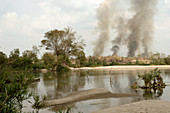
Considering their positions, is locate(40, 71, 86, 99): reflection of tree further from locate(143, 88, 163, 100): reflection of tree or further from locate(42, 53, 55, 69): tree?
locate(42, 53, 55, 69): tree

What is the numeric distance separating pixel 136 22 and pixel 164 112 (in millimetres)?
129192

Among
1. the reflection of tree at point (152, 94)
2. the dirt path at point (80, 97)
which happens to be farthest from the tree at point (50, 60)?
the reflection of tree at point (152, 94)

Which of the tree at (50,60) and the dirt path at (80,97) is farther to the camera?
the tree at (50,60)

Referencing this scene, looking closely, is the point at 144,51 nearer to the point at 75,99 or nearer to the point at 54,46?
the point at 54,46

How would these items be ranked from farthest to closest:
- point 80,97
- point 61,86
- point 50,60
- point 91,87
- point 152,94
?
point 50,60, point 61,86, point 91,87, point 152,94, point 80,97

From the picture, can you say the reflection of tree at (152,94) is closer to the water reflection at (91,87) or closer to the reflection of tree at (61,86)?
the water reflection at (91,87)

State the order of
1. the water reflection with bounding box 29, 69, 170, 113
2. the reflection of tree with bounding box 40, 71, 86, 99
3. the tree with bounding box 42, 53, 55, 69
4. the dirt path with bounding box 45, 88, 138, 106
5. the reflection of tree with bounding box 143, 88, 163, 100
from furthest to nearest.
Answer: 1. the tree with bounding box 42, 53, 55, 69
2. the reflection of tree with bounding box 40, 71, 86, 99
3. the reflection of tree with bounding box 143, 88, 163, 100
4. the dirt path with bounding box 45, 88, 138, 106
5. the water reflection with bounding box 29, 69, 170, 113

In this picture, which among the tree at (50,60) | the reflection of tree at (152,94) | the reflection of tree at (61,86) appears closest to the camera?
the reflection of tree at (152,94)

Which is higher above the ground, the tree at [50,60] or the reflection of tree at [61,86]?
the tree at [50,60]

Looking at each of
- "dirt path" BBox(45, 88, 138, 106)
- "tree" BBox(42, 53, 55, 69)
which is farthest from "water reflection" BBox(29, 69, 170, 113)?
"tree" BBox(42, 53, 55, 69)

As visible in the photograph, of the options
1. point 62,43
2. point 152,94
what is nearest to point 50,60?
point 62,43

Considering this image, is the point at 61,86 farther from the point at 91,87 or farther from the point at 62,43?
the point at 62,43

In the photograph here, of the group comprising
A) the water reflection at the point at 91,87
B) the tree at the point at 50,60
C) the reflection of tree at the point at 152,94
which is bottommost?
the reflection of tree at the point at 152,94

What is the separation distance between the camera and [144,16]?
124812 mm
